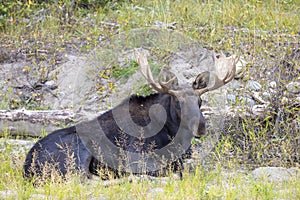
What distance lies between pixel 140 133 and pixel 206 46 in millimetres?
4612

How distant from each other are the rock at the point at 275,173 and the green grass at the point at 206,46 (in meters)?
0.15

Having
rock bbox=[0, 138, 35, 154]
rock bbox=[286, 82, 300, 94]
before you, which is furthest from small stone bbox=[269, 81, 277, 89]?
rock bbox=[0, 138, 35, 154]

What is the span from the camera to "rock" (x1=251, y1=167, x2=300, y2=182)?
727 centimetres

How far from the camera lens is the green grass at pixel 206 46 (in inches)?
266

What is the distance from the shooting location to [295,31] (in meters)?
13.1

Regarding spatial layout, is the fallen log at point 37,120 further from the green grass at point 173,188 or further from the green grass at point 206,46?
the green grass at point 173,188

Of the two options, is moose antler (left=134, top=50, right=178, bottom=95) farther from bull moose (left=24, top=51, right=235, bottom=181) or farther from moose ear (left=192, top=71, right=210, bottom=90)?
moose ear (left=192, top=71, right=210, bottom=90)

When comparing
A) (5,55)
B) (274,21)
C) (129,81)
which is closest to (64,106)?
(129,81)

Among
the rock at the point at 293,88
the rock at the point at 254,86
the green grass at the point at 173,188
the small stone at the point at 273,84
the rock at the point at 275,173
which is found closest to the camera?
the green grass at the point at 173,188

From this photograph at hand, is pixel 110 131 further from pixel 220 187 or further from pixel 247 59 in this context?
pixel 247 59

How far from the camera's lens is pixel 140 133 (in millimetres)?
8461

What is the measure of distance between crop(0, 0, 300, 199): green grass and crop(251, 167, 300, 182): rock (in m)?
0.15

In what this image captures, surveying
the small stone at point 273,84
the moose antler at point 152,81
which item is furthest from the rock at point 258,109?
the moose antler at point 152,81

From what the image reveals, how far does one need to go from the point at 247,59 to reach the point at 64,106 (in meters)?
3.46
